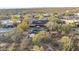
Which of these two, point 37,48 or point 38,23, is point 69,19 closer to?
point 38,23

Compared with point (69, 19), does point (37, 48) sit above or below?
below

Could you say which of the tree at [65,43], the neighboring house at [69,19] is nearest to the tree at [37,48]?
the tree at [65,43]

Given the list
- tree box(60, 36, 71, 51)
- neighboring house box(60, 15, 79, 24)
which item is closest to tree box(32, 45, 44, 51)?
tree box(60, 36, 71, 51)

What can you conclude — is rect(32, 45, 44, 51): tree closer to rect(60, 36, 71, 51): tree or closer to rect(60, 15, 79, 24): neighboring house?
rect(60, 36, 71, 51): tree

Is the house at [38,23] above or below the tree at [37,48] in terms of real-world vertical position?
above

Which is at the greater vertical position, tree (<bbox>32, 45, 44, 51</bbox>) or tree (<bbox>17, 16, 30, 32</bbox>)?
tree (<bbox>17, 16, 30, 32</bbox>)

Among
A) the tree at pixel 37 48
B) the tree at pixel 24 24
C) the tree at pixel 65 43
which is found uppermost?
the tree at pixel 24 24

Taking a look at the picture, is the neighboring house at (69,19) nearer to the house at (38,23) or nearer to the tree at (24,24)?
the house at (38,23)

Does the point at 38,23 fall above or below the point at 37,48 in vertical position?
above

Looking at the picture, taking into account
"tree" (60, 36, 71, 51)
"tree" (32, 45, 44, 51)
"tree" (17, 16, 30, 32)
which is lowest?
"tree" (32, 45, 44, 51)

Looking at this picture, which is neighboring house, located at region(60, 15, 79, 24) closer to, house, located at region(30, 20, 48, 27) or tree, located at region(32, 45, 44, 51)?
house, located at region(30, 20, 48, 27)

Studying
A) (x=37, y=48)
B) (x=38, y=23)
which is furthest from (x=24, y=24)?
(x=37, y=48)
